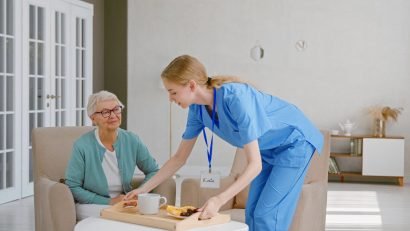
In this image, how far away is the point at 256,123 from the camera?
3090 millimetres

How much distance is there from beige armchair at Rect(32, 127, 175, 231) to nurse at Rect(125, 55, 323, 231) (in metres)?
0.75

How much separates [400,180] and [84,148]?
19.4 ft

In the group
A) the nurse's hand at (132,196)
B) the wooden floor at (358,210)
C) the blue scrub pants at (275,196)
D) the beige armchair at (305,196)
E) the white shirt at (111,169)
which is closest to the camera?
the nurse's hand at (132,196)

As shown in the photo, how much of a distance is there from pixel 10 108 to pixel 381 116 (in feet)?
14.7

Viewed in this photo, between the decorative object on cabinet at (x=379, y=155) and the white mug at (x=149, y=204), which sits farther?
the decorative object on cabinet at (x=379, y=155)

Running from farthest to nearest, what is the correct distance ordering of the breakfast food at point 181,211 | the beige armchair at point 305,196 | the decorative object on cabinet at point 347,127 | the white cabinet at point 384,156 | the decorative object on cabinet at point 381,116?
1. the decorative object on cabinet at point 347,127
2. the decorative object on cabinet at point 381,116
3. the white cabinet at point 384,156
4. the beige armchair at point 305,196
5. the breakfast food at point 181,211

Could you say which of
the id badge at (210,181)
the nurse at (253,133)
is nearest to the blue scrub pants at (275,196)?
the nurse at (253,133)

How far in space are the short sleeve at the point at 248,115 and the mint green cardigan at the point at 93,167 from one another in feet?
3.92

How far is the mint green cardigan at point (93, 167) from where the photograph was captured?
4.02 metres

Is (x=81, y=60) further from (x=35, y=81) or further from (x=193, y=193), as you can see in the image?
(x=193, y=193)

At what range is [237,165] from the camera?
4664mm

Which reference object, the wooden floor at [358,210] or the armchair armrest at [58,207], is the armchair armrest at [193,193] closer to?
the armchair armrest at [58,207]

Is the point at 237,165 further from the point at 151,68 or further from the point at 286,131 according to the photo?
the point at 151,68

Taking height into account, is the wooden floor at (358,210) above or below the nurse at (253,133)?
below
